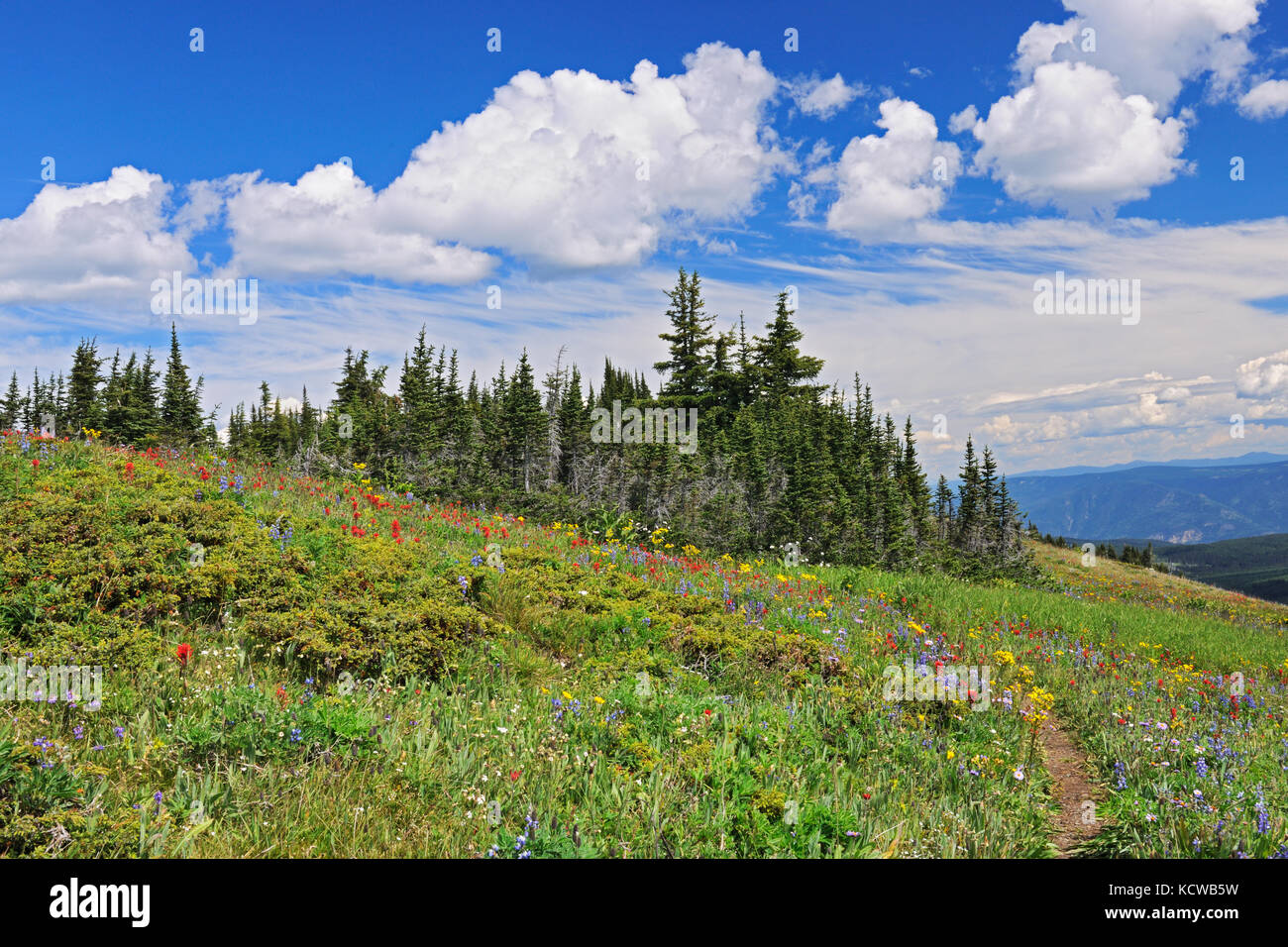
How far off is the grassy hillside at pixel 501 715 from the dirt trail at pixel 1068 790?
113 millimetres

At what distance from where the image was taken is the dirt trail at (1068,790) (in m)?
4.31

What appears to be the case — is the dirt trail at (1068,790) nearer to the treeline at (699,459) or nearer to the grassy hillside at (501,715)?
the grassy hillside at (501,715)

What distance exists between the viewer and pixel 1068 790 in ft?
16.8

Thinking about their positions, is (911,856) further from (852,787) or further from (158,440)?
(158,440)

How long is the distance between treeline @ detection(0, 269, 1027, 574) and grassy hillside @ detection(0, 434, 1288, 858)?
9.91m

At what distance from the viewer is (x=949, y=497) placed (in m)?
45.8

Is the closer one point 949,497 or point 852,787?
point 852,787

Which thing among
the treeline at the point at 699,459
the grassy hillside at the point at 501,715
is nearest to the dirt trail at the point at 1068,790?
the grassy hillside at the point at 501,715

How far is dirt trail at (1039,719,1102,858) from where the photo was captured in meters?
4.31

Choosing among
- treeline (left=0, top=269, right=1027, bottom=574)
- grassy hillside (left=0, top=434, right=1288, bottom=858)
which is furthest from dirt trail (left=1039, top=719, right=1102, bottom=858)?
treeline (left=0, top=269, right=1027, bottom=574)

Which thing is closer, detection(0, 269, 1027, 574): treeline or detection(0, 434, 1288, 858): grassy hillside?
detection(0, 434, 1288, 858): grassy hillside

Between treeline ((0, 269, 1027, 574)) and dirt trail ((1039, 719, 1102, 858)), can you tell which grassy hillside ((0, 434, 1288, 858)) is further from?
treeline ((0, 269, 1027, 574))

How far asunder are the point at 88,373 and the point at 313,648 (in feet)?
161
